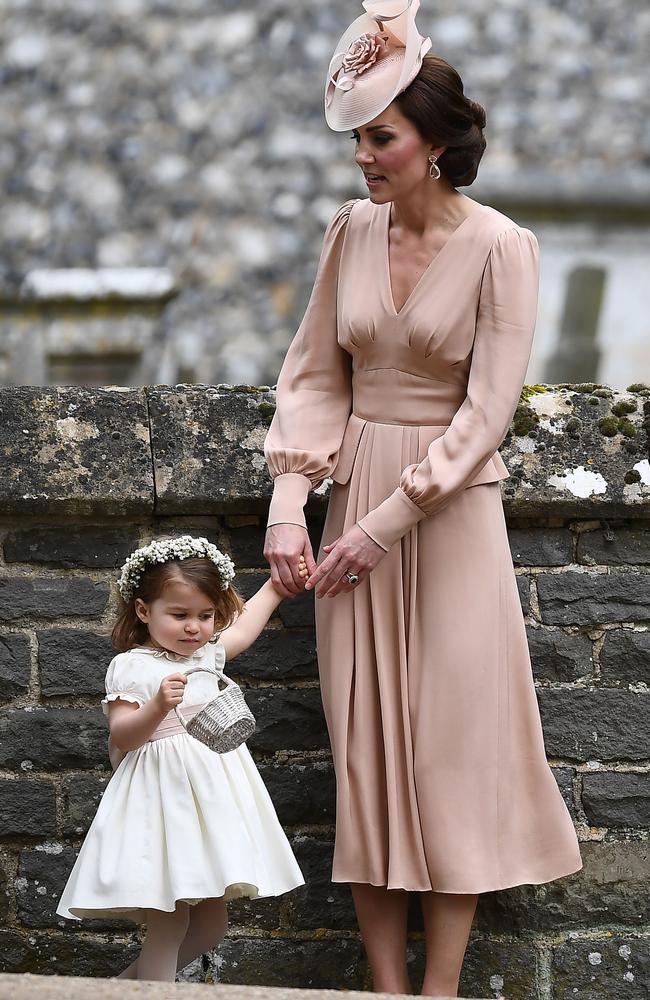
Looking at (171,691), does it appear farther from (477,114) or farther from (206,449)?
(477,114)

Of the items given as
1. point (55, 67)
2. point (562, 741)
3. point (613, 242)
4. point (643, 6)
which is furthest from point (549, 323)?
point (562, 741)

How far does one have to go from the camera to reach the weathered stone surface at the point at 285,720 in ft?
11.9

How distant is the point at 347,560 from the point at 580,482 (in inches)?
29.3

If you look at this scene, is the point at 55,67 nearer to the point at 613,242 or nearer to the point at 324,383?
the point at 613,242

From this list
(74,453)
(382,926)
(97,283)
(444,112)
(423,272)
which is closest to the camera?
(444,112)

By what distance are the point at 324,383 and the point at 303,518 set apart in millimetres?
313

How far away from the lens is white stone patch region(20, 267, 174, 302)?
464 inches

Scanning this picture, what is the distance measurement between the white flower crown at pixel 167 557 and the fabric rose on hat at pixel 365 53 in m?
1.00

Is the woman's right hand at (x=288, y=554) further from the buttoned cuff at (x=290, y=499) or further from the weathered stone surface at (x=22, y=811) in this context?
the weathered stone surface at (x=22, y=811)

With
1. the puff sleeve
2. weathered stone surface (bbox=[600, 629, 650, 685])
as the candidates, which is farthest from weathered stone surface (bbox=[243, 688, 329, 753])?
weathered stone surface (bbox=[600, 629, 650, 685])

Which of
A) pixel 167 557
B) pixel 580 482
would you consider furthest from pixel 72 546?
pixel 580 482

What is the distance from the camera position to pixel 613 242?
11.9 m

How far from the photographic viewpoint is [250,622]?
10.7 ft

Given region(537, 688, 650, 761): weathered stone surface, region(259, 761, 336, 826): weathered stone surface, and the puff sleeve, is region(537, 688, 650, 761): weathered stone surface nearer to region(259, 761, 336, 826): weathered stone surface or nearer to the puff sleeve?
region(259, 761, 336, 826): weathered stone surface
